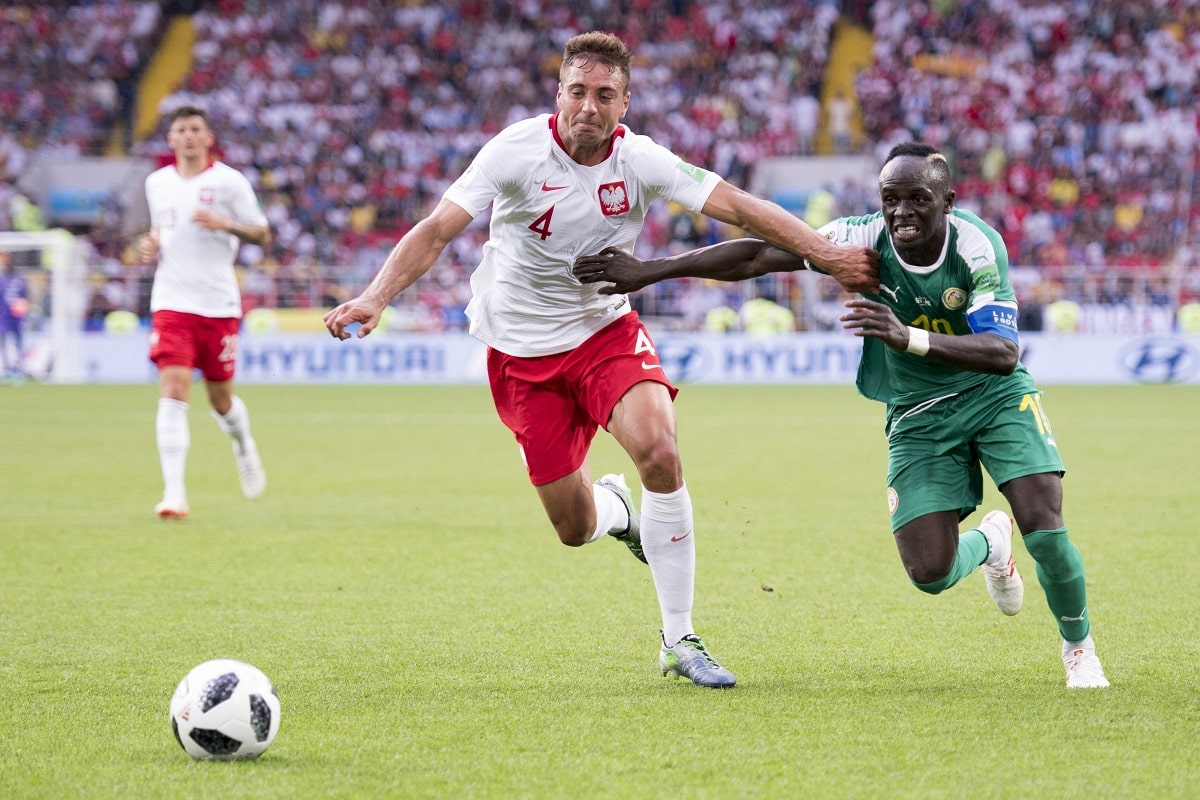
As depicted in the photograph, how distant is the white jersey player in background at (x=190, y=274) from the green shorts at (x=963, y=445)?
5.65 meters

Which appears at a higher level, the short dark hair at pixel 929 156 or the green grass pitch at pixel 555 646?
the short dark hair at pixel 929 156

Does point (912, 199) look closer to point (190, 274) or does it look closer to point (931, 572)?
point (931, 572)

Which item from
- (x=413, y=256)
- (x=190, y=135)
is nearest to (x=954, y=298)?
(x=413, y=256)

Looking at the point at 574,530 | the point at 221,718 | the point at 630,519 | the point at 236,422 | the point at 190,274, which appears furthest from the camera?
the point at 236,422

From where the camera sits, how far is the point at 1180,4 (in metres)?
34.2

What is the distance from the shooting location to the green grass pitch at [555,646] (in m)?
4.07

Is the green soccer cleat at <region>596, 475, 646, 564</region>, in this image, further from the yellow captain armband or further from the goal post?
the goal post

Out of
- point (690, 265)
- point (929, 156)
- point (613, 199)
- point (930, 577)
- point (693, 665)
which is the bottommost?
point (693, 665)

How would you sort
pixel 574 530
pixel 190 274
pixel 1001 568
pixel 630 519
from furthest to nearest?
pixel 190 274, pixel 630 519, pixel 574 530, pixel 1001 568

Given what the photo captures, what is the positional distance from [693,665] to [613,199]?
1.79 metres

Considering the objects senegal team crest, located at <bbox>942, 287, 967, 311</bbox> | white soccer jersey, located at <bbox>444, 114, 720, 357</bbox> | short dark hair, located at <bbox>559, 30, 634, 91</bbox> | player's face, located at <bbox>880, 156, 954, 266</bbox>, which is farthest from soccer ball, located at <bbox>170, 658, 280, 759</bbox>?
senegal team crest, located at <bbox>942, 287, 967, 311</bbox>

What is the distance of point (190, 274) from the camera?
10.0 meters

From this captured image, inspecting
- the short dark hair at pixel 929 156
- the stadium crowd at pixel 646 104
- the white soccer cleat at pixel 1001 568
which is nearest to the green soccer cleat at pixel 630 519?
the white soccer cleat at pixel 1001 568

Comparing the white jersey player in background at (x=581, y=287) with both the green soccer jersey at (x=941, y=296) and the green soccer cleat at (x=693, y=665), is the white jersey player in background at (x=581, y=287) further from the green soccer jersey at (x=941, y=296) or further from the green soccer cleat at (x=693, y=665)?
the green soccer jersey at (x=941, y=296)
